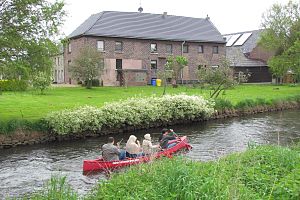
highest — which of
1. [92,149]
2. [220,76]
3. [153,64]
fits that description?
[153,64]

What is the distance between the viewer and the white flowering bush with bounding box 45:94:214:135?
21094mm

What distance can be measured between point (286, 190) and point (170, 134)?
439 inches

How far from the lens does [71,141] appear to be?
69.9 ft

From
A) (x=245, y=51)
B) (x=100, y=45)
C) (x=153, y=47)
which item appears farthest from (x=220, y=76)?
(x=245, y=51)

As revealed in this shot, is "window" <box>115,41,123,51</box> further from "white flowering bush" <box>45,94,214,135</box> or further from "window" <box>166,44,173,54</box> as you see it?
"white flowering bush" <box>45,94,214,135</box>

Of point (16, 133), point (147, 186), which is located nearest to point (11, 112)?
point (16, 133)

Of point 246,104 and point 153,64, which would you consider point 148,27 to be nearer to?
point 153,64

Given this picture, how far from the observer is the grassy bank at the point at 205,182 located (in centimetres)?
813

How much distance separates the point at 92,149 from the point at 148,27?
36056mm

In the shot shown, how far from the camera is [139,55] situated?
168 feet

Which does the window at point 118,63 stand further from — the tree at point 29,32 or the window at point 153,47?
the tree at point 29,32

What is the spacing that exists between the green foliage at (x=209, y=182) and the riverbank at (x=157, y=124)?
11113 millimetres

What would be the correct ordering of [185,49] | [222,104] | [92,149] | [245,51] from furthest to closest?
[245,51], [185,49], [222,104], [92,149]

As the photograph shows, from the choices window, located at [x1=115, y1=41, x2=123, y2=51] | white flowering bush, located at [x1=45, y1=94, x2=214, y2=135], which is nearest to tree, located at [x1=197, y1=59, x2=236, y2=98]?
white flowering bush, located at [x1=45, y1=94, x2=214, y2=135]
